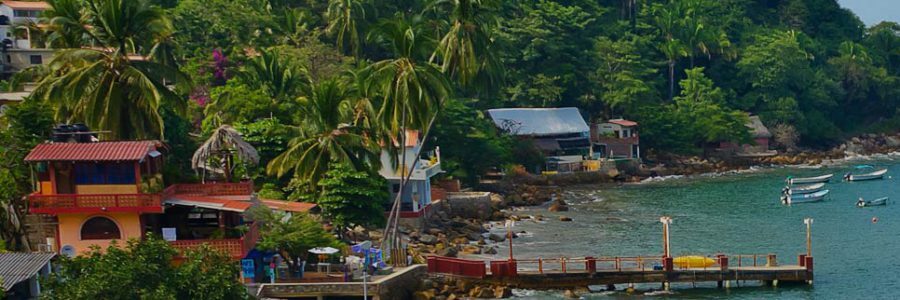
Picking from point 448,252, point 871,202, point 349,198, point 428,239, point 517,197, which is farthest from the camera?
point 517,197

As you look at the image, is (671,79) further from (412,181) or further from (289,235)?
(289,235)

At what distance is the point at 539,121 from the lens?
120312 mm

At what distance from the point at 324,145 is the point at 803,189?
4724 centimetres

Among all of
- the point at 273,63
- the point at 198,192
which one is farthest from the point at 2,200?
the point at 273,63

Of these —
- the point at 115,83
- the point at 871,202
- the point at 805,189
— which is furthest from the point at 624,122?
the point at 115,83

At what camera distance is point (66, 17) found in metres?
62.5

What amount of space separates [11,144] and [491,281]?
22202 mm

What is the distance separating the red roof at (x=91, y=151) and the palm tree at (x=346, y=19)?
2366 inches

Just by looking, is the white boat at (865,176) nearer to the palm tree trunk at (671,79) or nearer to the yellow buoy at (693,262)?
the palm tree trunk at (671,79)

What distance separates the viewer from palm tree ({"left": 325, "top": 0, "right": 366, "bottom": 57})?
364 ft

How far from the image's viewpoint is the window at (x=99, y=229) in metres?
51.4

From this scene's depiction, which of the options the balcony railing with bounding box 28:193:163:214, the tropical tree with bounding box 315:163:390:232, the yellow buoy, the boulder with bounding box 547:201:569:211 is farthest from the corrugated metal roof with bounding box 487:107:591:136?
the balcony railing with bounding box 28:193:163:214

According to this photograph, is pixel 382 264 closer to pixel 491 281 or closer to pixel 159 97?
pixel 491 281

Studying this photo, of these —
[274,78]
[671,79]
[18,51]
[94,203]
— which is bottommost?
[94,203]
